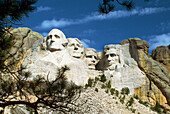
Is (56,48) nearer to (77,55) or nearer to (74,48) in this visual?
(74,48)

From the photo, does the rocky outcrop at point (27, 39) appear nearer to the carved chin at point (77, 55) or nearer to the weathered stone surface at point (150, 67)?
the carved chin at point (77, 55)

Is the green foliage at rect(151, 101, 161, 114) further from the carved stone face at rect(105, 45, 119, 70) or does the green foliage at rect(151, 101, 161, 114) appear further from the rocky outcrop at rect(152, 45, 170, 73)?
the carved stone face at rect(105, 45, 119, 70)

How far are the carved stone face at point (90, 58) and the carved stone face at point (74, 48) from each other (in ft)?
4.54

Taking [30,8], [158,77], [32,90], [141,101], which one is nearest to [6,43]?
[30,8]

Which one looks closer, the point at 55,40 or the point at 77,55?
the point at 55,40

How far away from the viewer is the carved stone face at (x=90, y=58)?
22844mm

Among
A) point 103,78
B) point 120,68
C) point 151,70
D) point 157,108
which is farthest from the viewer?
point 120,68

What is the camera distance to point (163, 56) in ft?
73.5

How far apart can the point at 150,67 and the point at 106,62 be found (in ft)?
12.7

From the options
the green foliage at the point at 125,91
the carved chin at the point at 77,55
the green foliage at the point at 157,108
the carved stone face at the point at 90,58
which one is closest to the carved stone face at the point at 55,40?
the carved chin at the point at 77,55

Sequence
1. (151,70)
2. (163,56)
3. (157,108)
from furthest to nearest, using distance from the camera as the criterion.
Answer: (163,56) < (151,70) < (157,108)

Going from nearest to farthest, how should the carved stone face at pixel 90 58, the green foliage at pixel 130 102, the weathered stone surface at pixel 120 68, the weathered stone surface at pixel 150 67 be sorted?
the green foliage at pixel 130 102, the weathered stone surface at pixel 150 67, the weathered stone surface at pixel 120 68, the carved stone face at pixel 90 58

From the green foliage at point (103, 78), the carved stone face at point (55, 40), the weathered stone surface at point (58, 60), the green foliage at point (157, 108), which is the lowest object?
the green foliage at point (157, 108)

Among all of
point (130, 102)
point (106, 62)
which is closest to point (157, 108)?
point (130, 102)
